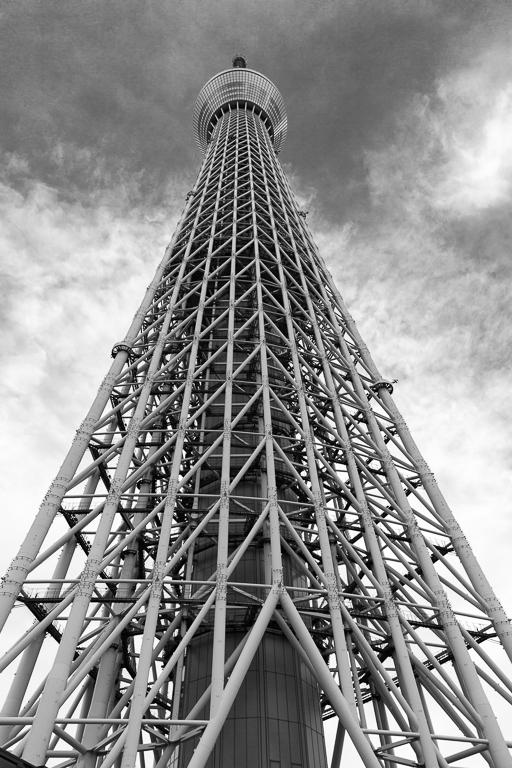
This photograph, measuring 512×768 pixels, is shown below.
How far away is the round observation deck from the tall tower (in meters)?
41.2

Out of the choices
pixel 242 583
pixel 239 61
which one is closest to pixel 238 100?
pixel 239 61

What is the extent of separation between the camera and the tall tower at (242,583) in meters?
18.5

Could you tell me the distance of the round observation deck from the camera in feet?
246

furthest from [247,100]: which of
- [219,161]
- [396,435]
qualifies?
[396,435]

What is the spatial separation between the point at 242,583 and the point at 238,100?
232ft

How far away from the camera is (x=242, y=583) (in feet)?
66.7

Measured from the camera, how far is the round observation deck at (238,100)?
74.9 meters

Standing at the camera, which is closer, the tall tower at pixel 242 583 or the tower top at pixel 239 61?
the tall tower at pixel 242 583

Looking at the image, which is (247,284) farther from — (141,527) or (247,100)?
(247,100)

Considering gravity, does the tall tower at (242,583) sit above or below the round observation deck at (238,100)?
below

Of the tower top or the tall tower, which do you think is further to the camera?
the tower top

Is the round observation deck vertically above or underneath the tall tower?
above

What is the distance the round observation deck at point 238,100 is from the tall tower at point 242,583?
41.2 metres

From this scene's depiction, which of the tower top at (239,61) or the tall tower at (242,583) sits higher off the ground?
the tower top at (239,61)
